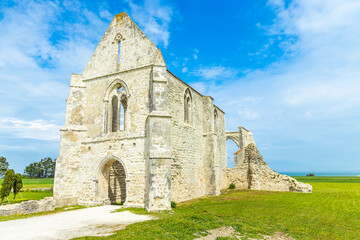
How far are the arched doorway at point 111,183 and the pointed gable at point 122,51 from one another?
5740 mm

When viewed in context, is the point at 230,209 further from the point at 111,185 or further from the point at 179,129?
the point at 111,185

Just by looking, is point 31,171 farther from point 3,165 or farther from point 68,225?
point 68,225

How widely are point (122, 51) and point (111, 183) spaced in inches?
329

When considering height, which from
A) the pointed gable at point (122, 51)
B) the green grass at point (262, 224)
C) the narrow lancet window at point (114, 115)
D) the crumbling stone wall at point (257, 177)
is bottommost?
the green grass at point (262, 224)

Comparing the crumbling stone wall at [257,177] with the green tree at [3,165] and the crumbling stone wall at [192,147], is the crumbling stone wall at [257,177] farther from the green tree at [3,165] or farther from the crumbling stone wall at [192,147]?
the green tree at [3,165]

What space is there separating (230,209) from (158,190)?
360cm

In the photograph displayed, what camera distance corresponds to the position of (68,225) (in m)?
8.59

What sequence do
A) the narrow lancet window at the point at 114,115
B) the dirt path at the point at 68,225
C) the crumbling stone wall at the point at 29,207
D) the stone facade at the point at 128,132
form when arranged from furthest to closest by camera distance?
the narrow lancet window at the point at 114,115
the stone facade at the point at 128,132
the crumbling stone wall at the point at 29,207
the dirt path at the point at 68,225

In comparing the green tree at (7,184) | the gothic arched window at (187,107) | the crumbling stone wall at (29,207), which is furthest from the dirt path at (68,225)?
Answer: the gothic arched window at (187,107)

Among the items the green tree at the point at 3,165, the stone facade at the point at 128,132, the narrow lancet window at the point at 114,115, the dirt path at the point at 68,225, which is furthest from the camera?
the green tree at the point at 3,165

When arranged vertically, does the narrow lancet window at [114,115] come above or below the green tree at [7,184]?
above

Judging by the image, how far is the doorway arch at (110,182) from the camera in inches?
525

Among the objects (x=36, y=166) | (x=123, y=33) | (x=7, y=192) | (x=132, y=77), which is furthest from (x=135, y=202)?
(x=36, y=166)

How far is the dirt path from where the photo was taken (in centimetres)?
733
